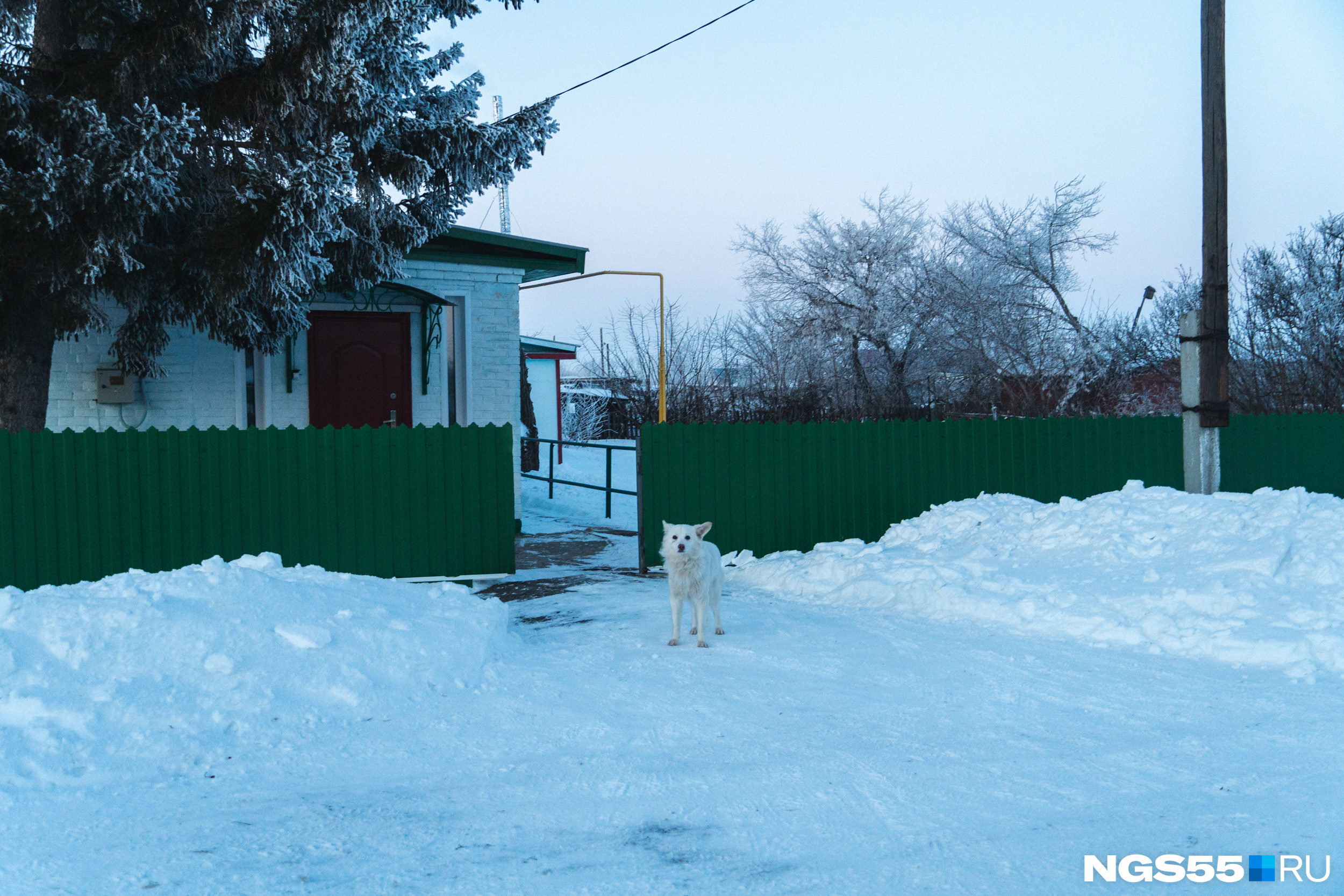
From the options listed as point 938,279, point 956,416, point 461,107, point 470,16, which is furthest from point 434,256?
point 938,279

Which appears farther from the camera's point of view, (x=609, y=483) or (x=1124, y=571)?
(x=609, y=483)

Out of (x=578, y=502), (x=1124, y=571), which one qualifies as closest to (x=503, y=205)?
(x=578, y=502)

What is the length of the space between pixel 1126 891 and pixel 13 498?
27.5ft

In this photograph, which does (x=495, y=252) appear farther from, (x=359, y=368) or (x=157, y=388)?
(x=157, y=388)

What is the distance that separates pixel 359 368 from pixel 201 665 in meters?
7.16

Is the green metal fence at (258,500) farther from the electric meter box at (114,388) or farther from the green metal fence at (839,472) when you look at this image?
the electric meter box at (114,388)

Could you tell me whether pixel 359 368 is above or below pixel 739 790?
above

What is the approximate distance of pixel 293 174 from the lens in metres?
8.59

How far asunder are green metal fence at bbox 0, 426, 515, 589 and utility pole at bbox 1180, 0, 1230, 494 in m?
7.12

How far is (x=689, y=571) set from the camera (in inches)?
262

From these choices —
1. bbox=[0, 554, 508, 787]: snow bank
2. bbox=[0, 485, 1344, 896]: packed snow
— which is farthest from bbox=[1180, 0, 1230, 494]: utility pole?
bbox=[0, 554, 508, 787]: snow bank

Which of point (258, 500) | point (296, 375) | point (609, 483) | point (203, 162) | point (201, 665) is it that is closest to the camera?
point (201, 665)

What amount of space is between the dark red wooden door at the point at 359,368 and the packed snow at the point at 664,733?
4.95 m

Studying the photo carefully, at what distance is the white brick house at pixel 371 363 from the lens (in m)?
10.9
